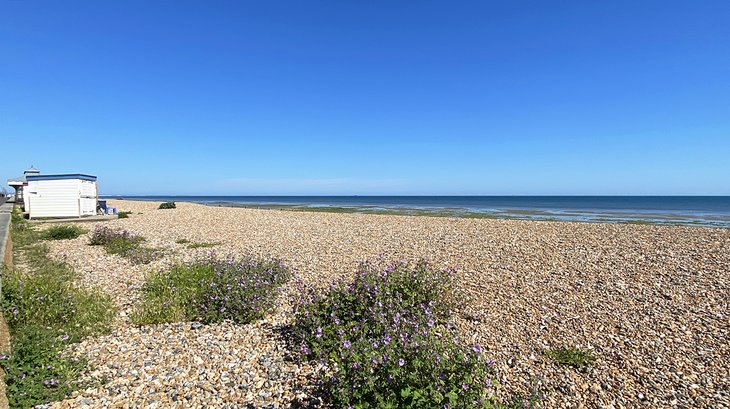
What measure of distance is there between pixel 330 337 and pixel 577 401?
3134 mm

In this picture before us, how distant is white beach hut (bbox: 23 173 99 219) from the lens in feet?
75.4

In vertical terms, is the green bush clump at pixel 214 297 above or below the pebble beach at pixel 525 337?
above

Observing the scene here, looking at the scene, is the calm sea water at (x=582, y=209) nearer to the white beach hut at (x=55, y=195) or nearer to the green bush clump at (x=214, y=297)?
the white beach hut at (x=55, y=195)

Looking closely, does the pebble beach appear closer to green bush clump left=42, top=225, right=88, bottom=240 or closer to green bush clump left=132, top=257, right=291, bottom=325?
green bush clump left=132, top=257, right=291, bottom=325

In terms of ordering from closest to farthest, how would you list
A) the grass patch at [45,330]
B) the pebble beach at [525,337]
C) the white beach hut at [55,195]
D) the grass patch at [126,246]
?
the grass patch at [45,330]
the pebble beach at [525,337]
the grass patch at [126,246]
the white beach hut at [55,195]

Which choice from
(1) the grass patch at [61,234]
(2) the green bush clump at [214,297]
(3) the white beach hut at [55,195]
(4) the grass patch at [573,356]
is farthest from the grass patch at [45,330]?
(3) the white beach hut at [55,195]

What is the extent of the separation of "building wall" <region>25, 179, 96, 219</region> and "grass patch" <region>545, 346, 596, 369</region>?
93.9ft

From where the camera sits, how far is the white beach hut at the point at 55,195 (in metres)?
23.0

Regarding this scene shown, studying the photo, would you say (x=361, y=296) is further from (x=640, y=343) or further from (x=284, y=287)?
(x=640, y=343)

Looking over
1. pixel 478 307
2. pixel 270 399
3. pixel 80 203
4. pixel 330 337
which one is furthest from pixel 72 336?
pixel 80 203

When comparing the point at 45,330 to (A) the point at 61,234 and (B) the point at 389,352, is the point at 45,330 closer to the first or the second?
(B) the point at 389,352

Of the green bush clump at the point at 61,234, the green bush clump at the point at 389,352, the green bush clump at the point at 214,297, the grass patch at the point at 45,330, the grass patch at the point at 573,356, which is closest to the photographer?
the green bush clump at the point at 389,352

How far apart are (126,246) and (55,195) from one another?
1528cm

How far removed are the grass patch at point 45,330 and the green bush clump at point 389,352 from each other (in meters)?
2.78
